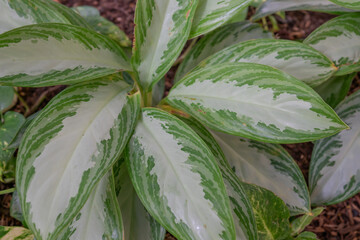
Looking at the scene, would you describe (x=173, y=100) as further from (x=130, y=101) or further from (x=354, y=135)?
(x=354, y=135)

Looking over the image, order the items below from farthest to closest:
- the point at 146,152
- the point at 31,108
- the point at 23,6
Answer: the point at 31,108 → the point at 23,6 → the point at 146,152

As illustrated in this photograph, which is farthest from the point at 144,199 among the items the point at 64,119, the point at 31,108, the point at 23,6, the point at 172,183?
the point at 31,108

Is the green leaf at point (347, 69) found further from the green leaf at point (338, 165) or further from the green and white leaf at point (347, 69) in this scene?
the green leaf at point (338, 165)

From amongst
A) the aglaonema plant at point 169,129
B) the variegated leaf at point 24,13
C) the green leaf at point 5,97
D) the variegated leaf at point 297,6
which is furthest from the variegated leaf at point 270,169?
the green leaf at point 5,97

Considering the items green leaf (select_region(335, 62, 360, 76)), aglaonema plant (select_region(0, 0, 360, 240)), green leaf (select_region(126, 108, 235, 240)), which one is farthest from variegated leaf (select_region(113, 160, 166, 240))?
green leaf (select_region(335, 62, 360, 76))

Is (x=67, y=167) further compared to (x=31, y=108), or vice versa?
(x=31, y=108)

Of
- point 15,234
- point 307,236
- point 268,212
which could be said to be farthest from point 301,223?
point 15,234

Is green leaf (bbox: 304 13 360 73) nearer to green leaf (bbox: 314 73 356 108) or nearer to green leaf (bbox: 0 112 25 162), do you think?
green leaf (bbox: 314 73 356 108)
